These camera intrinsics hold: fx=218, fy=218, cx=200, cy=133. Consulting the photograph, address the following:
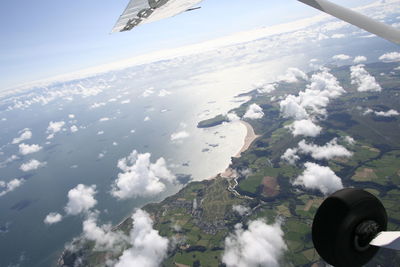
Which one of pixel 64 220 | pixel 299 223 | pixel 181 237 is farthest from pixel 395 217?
pixel 64 220

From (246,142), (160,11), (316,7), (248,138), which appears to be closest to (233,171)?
(246,142)

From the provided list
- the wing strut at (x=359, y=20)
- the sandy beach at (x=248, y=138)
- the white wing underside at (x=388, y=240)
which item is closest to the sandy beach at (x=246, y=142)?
the sandy beach at (x=248, y=138)

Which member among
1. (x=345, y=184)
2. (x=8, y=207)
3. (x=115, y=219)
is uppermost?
(x=345, y=184)

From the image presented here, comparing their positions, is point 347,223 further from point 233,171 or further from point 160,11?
point 233,171

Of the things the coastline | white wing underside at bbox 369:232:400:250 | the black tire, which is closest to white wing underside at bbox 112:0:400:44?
the black tire

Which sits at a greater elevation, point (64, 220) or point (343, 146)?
point (343, 146)

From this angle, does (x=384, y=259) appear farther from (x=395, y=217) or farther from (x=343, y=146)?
(x=343, y=146)

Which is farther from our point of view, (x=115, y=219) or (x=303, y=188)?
(x=115, y=219)

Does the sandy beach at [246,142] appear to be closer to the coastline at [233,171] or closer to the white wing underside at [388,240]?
the coastline at [233,171]
